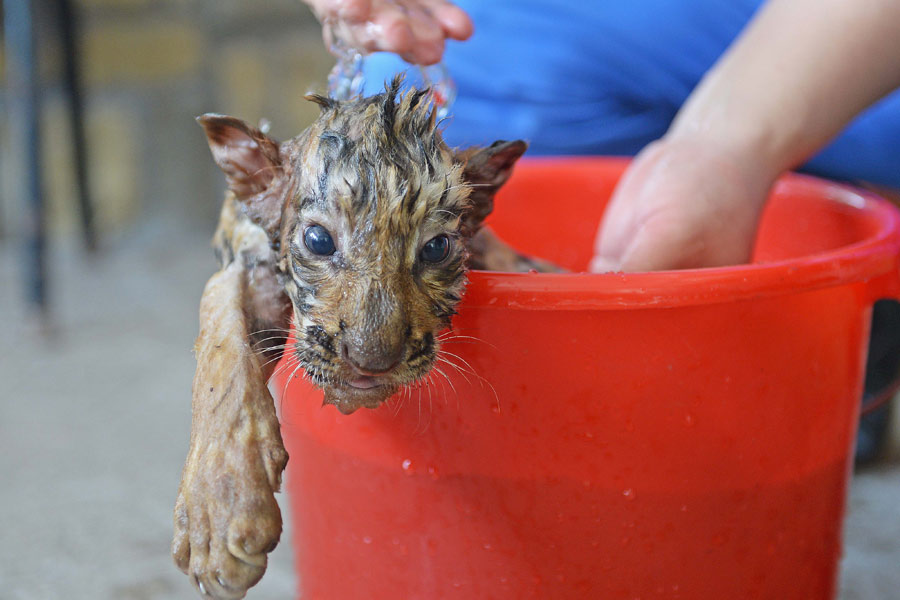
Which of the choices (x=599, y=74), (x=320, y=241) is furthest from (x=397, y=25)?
(x=599, y=74)

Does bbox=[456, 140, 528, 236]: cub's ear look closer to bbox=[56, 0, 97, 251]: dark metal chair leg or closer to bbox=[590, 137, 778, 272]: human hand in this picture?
bbox=[590, 137, 778, 272]: human hand

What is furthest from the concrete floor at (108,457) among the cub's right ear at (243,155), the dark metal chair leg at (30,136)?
the cub's right ear at (243,155)

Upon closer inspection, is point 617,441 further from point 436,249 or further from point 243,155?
point 243,155

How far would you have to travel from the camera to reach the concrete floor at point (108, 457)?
4.00ft

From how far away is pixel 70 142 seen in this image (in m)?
2.56

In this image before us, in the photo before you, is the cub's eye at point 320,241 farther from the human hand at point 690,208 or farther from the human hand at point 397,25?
the human hand at point 690,208

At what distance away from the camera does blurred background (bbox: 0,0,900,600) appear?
1284 millimetres

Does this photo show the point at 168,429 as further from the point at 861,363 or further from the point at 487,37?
the point at 861,363

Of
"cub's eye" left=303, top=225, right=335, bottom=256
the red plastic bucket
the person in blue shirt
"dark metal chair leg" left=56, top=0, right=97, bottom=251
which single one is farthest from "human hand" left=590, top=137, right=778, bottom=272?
"dark metal chair leg" left=56, top=0, right=97, bottom=251

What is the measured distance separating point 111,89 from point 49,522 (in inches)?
70.4

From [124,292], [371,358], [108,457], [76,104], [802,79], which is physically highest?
[802,79]

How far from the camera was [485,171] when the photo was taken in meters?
0.80

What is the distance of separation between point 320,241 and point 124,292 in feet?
6.08

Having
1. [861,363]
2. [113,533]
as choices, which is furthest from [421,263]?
[113,533]
